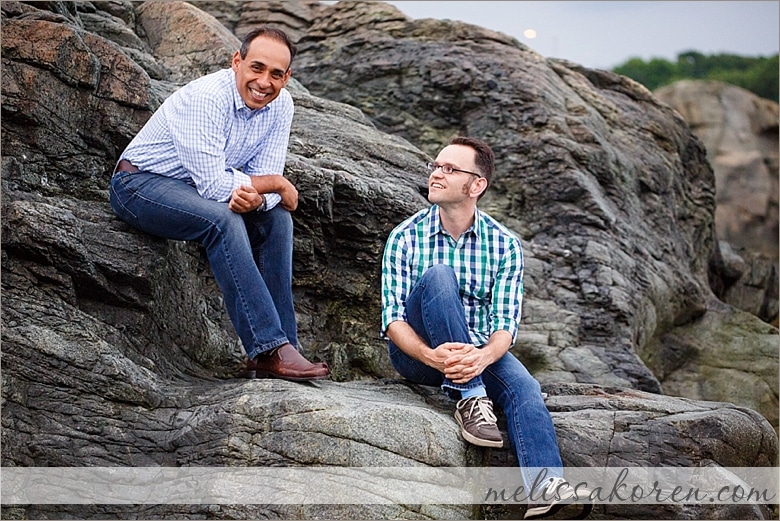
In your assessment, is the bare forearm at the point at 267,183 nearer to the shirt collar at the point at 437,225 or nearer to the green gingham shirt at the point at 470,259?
the green gingham shirt at the point at 470,259

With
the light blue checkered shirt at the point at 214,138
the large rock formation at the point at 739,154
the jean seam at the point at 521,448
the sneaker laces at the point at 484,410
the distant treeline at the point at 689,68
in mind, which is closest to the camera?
the jean seam at the point at 521,448

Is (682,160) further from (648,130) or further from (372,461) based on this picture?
(372,461)

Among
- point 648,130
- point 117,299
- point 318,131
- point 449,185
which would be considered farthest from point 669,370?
point 117,299

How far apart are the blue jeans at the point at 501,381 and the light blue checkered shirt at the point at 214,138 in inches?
46.0

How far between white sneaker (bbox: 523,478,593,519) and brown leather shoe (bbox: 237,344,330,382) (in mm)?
1447

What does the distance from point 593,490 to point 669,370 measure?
226 inches

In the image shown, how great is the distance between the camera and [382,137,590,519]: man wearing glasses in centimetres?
549

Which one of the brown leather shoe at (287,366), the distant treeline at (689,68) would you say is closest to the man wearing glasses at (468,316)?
the brown leather shoe at (287,366)

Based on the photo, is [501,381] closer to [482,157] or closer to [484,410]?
[484,410]

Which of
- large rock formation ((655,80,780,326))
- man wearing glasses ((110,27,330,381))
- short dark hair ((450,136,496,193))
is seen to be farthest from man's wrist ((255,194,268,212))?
large rock formation ((655,80,780,326))

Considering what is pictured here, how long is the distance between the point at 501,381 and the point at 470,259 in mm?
809

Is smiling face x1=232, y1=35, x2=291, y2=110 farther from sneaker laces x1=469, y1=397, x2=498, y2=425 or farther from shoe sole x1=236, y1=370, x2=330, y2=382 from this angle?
sneaker laces x1=469, y1=397, x2=498, y2=425

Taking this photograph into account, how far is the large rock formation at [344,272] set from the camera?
18.0 ft

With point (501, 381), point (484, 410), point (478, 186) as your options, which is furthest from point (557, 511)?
point (478, 186)
